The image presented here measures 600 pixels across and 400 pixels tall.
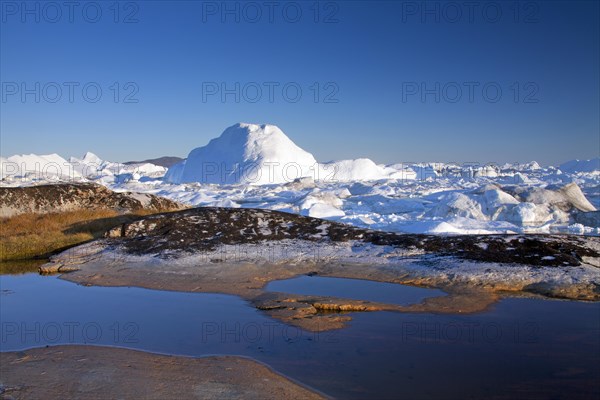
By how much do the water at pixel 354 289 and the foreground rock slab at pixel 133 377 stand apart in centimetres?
330

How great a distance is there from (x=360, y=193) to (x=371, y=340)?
142ft

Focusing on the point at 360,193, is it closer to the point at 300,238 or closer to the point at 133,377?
the point at 300,238

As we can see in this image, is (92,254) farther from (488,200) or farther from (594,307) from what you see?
(488,200)

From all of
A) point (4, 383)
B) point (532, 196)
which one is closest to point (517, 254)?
point (4, 383)

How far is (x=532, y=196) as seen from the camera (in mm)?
25750

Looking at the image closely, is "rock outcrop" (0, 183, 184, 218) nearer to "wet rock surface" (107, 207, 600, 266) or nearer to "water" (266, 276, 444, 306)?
"wet rock surface" (107, 207, 600, 266)

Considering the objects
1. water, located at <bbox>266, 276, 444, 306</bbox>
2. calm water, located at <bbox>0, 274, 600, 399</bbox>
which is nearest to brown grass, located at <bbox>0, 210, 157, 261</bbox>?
calm water, located at <bbox>0, 274, 600, 399</bbox>

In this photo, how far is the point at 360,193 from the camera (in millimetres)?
48812

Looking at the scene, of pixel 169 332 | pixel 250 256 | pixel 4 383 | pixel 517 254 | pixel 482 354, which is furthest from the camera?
pixel 250 256

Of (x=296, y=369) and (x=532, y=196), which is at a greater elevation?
(x=532, y=196)

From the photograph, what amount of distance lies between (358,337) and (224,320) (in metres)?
2.00

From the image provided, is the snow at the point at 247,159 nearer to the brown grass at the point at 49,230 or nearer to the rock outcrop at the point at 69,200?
the rock outcrop at the point at 69,200

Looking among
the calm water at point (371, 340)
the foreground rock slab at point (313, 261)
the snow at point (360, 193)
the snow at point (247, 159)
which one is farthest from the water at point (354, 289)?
the snow at point (247, 159)

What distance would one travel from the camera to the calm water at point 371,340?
4.64 metres
